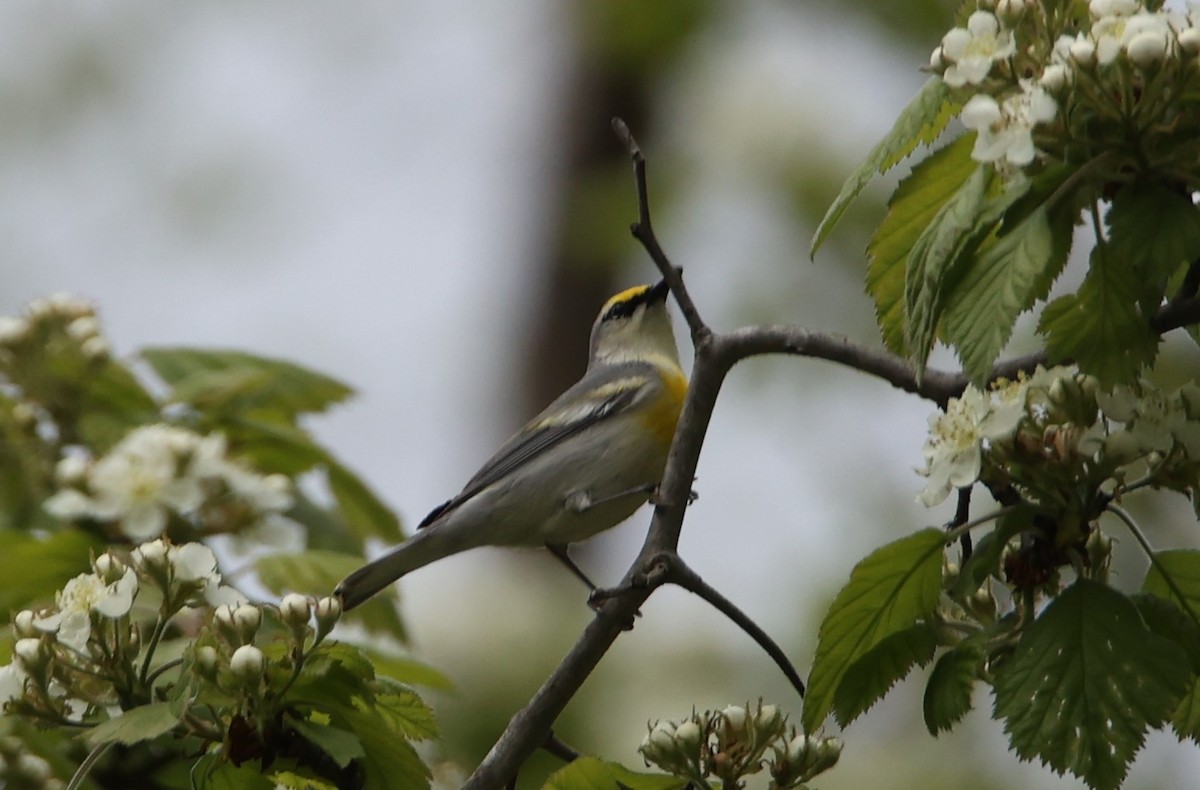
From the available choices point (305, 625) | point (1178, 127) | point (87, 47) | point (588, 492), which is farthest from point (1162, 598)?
point (87, 47)

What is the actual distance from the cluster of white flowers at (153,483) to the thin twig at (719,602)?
178 cm

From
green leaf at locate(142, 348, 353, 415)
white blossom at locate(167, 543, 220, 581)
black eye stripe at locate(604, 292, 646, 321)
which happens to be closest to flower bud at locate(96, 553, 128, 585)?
white blossom at locate(167, 543, 220, 581)

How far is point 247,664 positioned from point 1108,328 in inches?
58.5

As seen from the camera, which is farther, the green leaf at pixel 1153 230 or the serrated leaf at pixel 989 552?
the serrated leaf at pixel 989 552

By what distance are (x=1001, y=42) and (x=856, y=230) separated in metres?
6.01

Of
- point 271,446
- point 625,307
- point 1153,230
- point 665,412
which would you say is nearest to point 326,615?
point 1153,230

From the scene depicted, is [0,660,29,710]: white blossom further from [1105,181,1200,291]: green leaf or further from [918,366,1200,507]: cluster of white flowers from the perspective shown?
[1105,181,1200,291]: green leaf

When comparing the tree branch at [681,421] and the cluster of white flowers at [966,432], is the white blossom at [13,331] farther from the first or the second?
the cluster of white flowers at [966,432]

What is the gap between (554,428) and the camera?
5.41 meters

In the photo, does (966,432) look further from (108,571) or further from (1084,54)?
(108,571)

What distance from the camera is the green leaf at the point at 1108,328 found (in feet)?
7.19

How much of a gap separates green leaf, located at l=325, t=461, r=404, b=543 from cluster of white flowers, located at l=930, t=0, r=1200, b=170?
8.44 feet

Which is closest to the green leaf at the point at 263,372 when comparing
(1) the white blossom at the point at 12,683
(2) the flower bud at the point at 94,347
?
(2) the flower bud at the point at 94,347

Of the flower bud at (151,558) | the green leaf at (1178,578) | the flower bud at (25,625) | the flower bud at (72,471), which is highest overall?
Result: the green leaf at (1178,578)
